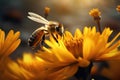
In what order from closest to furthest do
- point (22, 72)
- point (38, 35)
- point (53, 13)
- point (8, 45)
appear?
1. point (22, 72)
2. point (8, 45)
3. point (38, 35)
4. point (53, 13)

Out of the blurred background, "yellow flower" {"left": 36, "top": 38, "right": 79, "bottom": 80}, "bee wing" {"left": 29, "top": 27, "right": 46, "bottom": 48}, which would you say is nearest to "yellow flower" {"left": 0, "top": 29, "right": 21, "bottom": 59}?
"yellow flower" {"left": 36, "top": 38, "right": 79, "bottom": 80}

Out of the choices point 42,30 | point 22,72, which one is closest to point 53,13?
point 42,30

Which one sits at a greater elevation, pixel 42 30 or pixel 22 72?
pixel 22 72

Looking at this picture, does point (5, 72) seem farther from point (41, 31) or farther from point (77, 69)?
point (41, 31)

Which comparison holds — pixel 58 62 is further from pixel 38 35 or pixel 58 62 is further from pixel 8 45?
pixel 38 35

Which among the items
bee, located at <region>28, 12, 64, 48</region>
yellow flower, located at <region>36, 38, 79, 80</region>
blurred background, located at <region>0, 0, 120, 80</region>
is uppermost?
yellow flower, located at <region>36, 38, 79, 80</region>

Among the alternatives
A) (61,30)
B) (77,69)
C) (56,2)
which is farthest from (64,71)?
(56,2)

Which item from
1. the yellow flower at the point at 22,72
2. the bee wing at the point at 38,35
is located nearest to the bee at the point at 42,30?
the bee wing at the point at 38,35

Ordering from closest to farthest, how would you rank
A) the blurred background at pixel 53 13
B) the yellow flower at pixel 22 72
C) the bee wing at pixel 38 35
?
the yellow flower at pixel 22 72, the bee wing at pixel 38 35, the blurred background at pixel 53 13

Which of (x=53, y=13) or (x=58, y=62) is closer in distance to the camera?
(x=58, y=62)

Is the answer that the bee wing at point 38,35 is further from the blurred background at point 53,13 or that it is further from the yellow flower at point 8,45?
the blurred background at point 53,13

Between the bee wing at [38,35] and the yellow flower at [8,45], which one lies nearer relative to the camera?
the yellow flower at [8,45]

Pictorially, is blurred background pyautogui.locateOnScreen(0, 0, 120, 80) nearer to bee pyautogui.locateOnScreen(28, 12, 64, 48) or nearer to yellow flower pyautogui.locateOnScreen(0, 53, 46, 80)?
bee pyautogui.locateOnScreen(28, 12, 64, 48)
